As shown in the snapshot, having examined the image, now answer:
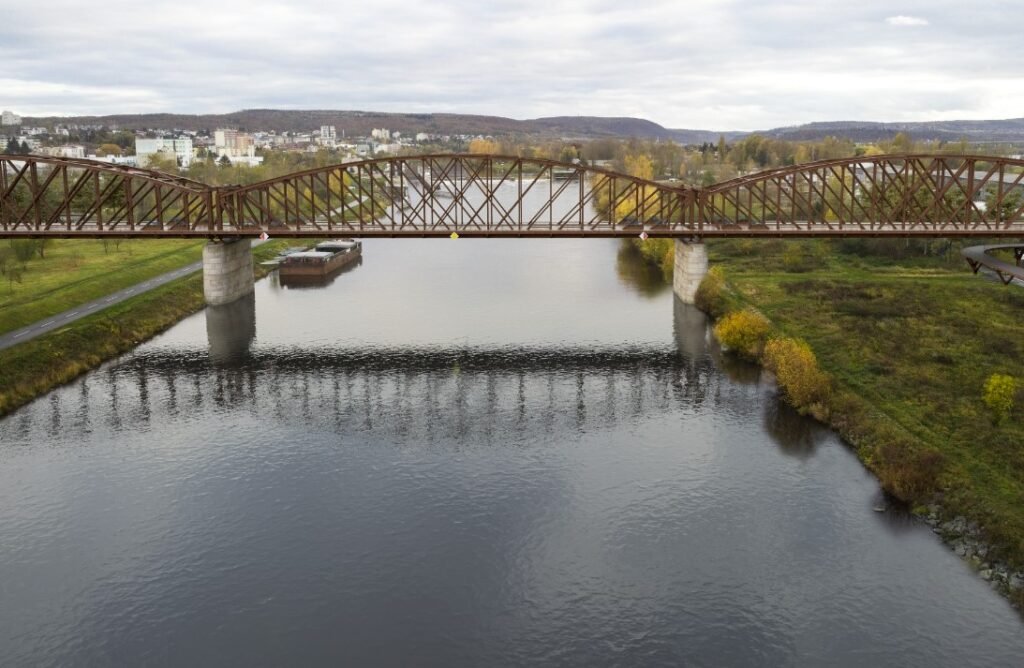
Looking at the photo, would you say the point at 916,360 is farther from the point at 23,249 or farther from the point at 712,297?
the point at 23,249

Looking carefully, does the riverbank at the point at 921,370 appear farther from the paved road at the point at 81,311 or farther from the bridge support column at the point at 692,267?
A: the paved road at the point at 81,311

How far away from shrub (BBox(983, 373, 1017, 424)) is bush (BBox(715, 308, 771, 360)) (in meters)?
20.6

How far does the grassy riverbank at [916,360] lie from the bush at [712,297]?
155 cm

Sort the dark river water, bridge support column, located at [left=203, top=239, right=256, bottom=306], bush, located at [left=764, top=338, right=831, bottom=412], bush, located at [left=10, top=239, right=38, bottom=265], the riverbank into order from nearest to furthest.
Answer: the dark river water
the riverbank
bush, located at [left=764, top=338, right=831, bottom=412]
bridge support column, located at [left=203, top=239, right=256, bottom=306]
bush, located at [left=10, top=239, right=38, bottom=265]

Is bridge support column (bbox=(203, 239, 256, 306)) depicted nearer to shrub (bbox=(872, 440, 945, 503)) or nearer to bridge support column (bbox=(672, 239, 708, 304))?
bridge support column (bbox=(672, 239, 708, 304))

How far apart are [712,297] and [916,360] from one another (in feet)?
93.9

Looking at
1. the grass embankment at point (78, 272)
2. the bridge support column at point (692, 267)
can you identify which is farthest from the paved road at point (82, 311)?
the bridge support column at point (692, 267)

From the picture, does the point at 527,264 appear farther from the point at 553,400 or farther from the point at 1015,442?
the point at 1015,442

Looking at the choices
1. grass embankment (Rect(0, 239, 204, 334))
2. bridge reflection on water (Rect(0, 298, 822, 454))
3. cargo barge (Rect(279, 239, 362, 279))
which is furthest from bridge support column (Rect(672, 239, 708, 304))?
grass embankment (Rect(0, 239, 204, 334))

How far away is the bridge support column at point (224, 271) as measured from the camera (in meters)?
98.0

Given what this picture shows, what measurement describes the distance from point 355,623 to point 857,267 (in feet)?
313

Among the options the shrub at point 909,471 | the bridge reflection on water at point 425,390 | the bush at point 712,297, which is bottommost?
the shrub at point 909,471

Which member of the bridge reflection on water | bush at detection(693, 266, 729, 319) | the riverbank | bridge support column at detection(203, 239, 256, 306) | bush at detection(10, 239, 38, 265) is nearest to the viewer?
the riverbank

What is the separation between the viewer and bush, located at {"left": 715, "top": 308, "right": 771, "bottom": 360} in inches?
3017
